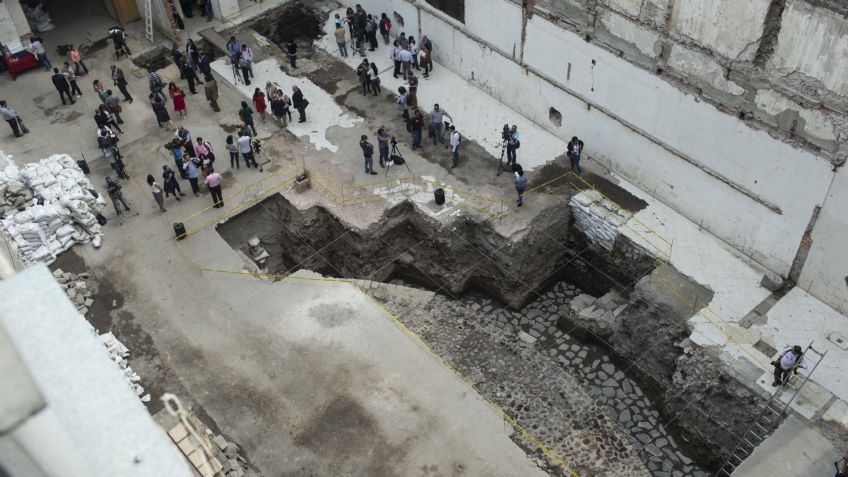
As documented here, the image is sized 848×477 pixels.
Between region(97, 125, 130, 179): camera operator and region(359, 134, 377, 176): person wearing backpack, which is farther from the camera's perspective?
region(97, 125, 130, 179): camera operator

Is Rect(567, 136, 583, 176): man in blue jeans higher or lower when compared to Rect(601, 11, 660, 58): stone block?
lower

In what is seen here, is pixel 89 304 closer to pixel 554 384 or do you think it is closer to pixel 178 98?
pixel 178 98

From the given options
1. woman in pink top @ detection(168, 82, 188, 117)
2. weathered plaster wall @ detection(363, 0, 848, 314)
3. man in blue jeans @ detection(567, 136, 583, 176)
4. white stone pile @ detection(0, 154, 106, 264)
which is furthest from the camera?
woman in pink top @ detection(168, 82, 188, 117)

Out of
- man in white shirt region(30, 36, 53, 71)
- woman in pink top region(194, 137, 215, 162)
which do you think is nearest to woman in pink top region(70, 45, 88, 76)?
man in white shirt region(30, 36, 53, 71)

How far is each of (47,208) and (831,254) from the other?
61.9 feet

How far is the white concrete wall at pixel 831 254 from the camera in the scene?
16938 mm

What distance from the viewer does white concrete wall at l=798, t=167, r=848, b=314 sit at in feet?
55.6

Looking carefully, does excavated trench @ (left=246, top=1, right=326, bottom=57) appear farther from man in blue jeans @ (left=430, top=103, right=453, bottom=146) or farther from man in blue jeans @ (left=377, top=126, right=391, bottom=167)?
man in blue jeans @ (left=377, top=126, right=391, bottom=167)

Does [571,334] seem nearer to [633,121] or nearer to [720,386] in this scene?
[720,386]

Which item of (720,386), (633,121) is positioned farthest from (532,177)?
(720,386)

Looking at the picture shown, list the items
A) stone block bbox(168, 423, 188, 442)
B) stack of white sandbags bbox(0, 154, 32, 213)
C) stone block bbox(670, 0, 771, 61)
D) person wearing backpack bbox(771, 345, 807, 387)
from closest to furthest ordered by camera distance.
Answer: stone block bbox(168, 423, 188, 442)
person wearing backpack bbox(771, 345, 807, 387)
stone block bbox(670, 0, 771, 61)
stack of white sandbags bbox(0, 154, 32, 213)

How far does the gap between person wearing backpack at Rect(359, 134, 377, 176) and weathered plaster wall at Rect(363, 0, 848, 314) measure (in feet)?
16.0

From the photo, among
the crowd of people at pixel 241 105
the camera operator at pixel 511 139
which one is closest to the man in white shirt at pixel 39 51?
the crowd of people at pixel 241 105

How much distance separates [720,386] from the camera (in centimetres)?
1770
